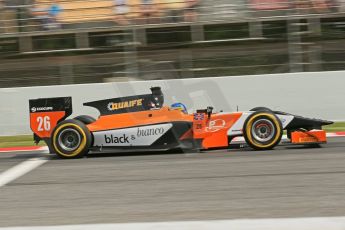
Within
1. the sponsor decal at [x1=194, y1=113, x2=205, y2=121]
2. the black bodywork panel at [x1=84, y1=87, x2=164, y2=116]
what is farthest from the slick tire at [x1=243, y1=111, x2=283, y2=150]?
the black bodywork panel at [x1=84, y1=87, x2=164, y2=116]

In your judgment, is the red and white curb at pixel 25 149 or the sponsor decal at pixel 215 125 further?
the red and white curb at pixel 25 149

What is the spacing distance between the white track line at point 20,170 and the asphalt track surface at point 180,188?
144 millimetres

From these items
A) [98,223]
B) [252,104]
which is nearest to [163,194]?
[98,223]

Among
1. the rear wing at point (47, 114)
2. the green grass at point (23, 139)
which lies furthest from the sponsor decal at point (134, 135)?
the green grass at point (23, 139)

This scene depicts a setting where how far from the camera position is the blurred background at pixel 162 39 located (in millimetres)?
14023

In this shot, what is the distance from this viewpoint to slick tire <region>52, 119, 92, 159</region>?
8.97 m

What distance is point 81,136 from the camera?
8977 mm

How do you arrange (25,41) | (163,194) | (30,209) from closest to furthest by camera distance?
(30,209)
(163,194)
(25,41)

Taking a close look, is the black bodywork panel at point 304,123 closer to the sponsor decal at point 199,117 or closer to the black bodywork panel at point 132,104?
the sponsor decal at point 199,117

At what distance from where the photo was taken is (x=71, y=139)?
9141mm

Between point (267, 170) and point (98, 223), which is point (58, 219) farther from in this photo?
point (267, 170)

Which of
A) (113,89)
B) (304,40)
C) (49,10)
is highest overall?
(49,10)

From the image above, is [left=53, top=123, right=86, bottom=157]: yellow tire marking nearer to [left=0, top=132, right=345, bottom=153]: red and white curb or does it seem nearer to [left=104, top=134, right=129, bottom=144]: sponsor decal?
[left=104, top=134, right=129, bottom=144]: sponsor decal

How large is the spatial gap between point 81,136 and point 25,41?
7108 millimetres
